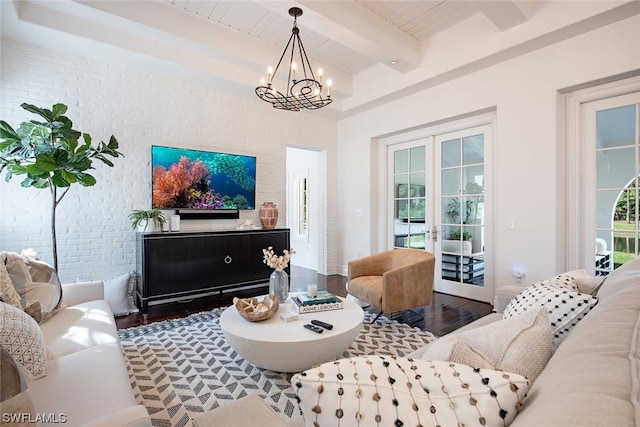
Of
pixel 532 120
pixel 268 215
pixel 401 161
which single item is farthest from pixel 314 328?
pixel 401 161

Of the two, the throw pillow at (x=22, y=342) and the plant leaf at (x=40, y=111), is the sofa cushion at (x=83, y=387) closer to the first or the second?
the throw pillow at (x=22, y=342)

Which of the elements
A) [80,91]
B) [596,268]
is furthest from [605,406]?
[80,91]

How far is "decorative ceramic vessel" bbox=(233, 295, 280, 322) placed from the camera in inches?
83.3

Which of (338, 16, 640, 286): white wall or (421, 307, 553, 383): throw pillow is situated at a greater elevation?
(338, 16, 640, 286): white wall

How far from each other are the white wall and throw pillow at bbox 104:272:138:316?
4.28 m

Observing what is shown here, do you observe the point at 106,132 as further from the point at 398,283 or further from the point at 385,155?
the point at 385,155

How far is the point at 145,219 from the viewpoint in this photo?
11.6 feet

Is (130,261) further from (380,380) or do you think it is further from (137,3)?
(380,380)

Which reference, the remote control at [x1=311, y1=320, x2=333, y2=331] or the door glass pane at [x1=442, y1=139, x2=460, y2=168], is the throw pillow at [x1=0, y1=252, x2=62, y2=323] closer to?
the remote control at [x1=311, y1=320, x2=333, y2=331]

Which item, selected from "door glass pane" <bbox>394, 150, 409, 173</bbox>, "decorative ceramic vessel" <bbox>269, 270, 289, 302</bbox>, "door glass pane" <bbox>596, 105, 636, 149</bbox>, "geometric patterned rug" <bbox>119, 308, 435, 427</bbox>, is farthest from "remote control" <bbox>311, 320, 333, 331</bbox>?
"door glass pane" <bbox>394, 150, 409, 173</bbox>

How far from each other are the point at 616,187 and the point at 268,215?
4011 millimetres

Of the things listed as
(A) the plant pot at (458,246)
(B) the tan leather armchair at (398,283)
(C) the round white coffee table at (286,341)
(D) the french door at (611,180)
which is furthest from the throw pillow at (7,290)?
(D) the french door at (611,180)

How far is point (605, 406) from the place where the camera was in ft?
1.56

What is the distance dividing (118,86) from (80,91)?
39 cm
